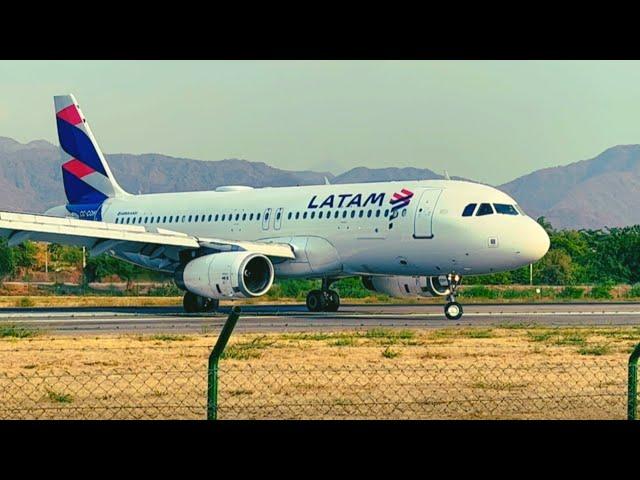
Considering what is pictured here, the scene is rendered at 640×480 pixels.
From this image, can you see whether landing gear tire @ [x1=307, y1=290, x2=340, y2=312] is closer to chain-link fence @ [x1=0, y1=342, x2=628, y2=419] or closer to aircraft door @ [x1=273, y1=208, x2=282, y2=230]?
aircraft door @ [x1=273, y1=208, x2=282, y2=230]

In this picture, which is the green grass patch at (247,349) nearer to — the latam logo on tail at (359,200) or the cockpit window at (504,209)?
the cockpit window at (504,209)

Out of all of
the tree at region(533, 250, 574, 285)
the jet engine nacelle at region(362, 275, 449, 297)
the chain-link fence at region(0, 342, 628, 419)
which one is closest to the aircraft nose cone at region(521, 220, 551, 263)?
the jet engine nacelle at region(362, 275, 449, 297)

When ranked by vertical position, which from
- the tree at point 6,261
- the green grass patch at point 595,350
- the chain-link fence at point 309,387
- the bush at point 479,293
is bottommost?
the chain-link fence at point 309,387

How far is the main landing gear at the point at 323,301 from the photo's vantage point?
42.2m

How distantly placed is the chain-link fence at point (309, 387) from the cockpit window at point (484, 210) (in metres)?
13.9

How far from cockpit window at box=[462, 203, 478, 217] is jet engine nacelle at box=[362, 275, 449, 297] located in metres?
3.17

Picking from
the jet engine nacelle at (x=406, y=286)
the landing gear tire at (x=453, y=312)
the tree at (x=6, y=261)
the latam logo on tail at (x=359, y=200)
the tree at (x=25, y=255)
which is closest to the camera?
the landing gear tire at (x=453, y=312)

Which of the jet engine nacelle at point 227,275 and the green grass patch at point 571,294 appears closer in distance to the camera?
the jet engine nacelle at point 227,275

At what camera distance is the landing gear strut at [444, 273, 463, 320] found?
36.5 metres

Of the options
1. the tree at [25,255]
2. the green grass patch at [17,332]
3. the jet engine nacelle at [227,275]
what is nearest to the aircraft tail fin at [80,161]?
the jet engine nacelle at [227,275]
